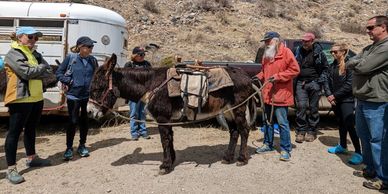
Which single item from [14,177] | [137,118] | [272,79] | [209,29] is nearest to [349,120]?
[272,79]

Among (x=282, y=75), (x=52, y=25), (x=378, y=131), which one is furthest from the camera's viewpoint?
(x=52, y=25)

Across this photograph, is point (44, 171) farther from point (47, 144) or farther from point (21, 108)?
point (47, 144)

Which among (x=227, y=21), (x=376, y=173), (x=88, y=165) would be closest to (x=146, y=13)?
(x=227, y=21)

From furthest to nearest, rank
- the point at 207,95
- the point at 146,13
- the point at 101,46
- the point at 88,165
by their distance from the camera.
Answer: the point at 146,13, the point at 101,46, the point at 88,165, the point at 207,95

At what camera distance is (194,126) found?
8.31 metres

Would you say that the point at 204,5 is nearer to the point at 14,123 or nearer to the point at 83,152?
the point at 83,152

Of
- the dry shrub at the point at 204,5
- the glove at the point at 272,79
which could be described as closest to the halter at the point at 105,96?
the glove at the point at 272,79

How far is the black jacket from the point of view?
5.88 metres

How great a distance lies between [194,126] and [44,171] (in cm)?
376

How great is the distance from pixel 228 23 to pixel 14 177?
1779 cm

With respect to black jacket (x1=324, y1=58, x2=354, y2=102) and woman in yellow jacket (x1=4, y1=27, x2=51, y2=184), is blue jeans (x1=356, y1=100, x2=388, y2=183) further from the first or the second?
woman in yellow jacket (x1=4, y1=27, x2=51, y2=184)

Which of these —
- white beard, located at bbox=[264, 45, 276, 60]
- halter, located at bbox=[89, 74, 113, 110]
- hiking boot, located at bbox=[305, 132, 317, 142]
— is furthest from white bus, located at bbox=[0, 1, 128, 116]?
hiking boot, located at bbox=[305, 132, 317, 142]

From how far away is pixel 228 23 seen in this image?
21.1m

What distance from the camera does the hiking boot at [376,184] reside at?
465 cm
